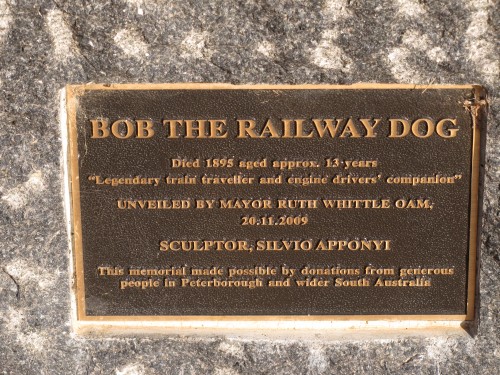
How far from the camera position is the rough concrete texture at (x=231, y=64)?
232 centimetres

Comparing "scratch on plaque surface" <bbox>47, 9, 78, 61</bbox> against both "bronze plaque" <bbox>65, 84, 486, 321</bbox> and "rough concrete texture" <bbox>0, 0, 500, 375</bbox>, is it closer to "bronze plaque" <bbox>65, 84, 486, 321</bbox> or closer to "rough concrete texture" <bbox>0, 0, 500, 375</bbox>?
"rough concrete texture" <bbox>0, 0, 500, 375</bbox>

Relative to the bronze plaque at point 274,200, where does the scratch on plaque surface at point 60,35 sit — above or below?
above

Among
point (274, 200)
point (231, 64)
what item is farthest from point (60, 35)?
point (274, 200)

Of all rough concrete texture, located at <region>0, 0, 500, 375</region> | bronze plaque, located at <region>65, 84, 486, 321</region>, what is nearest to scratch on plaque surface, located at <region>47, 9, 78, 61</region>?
rough concrete texture, located at <region>0, 0, 500, 375</region>

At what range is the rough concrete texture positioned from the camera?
232cm

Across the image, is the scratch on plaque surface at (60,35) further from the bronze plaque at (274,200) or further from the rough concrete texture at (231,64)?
the bronze plaque at (274,200)

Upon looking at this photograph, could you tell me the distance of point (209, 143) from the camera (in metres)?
2.46

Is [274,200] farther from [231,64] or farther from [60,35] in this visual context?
[60,35]

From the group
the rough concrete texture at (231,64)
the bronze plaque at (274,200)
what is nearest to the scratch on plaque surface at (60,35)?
the rough concrete texture at (231,64)

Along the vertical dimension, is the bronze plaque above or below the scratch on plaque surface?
below

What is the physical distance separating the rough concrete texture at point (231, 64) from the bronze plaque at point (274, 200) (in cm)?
7

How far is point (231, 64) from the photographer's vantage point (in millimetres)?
2371

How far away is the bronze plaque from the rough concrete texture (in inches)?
2.9

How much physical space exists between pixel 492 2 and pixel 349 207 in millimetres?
1011
